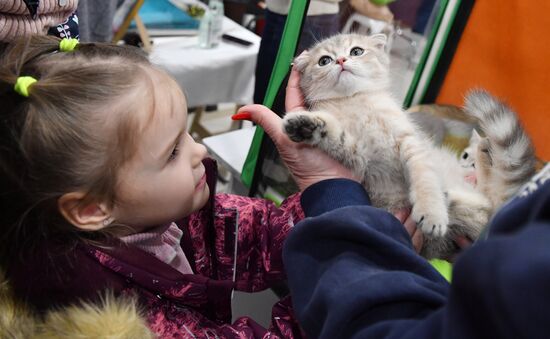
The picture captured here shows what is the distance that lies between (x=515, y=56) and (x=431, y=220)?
44.2 inches

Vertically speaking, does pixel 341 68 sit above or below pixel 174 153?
above

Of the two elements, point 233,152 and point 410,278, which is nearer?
point 410,278

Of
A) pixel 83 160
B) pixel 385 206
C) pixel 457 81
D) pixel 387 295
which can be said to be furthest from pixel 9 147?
pixel 457 81

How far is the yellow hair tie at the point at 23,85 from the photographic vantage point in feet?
1.99

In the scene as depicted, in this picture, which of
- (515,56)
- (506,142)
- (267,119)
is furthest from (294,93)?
(515,56)

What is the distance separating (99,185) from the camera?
2.20 ft

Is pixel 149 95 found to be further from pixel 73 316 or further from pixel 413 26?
pixel 413 26

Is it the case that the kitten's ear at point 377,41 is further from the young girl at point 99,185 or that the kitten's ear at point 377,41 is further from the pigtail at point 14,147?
the pigtail at point 14,147

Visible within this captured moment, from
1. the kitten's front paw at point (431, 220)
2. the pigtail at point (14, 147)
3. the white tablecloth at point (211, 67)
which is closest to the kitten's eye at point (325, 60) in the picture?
the kitten's front paw at point (431, 220)

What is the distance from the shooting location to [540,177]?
0.42m

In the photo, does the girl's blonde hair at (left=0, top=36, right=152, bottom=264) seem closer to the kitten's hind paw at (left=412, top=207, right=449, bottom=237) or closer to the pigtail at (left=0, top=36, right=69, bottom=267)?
the pigtail at (left=0, top=36, right=69, bottom=267)

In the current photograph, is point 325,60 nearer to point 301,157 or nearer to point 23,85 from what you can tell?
point 301,157

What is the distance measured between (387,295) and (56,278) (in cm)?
54

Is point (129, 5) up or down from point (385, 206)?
up
